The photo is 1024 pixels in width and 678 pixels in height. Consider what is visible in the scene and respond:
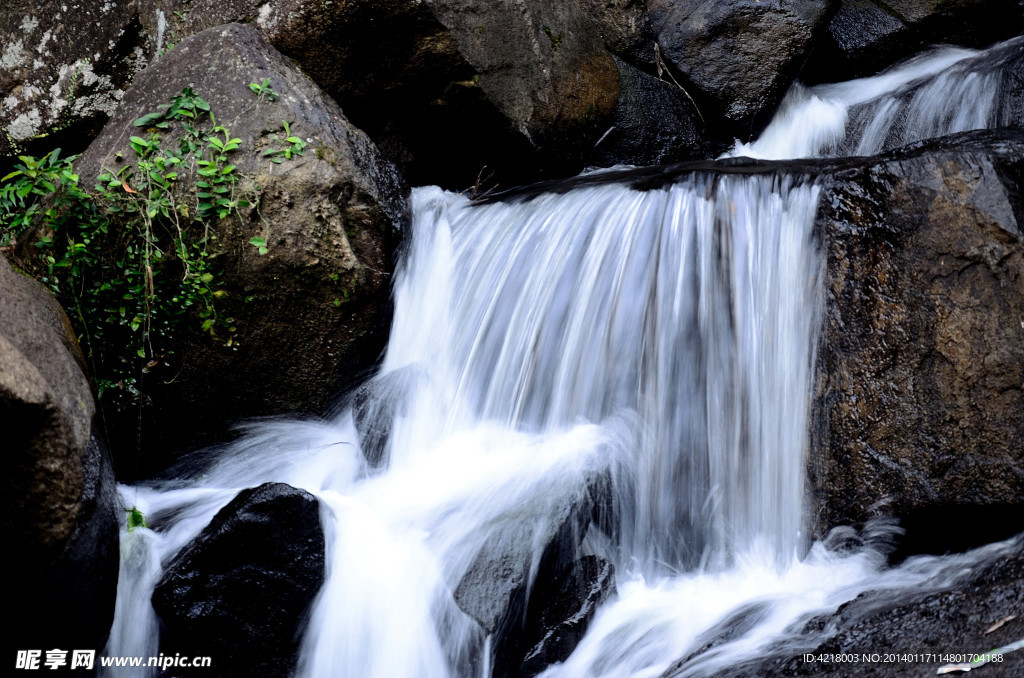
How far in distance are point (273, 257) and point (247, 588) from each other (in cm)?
152

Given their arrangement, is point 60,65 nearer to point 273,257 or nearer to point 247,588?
point 273,257

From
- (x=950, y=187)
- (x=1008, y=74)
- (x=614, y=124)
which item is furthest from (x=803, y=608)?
(x=1008, y=74)

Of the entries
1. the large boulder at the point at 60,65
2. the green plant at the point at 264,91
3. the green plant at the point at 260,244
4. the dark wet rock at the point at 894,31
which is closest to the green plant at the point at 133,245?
the green plant at the point at 260,244

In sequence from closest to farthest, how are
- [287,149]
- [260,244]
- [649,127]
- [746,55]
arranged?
[260,244], [287,149], [649,127], [746,55]

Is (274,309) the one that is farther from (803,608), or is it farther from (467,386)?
(803,608)

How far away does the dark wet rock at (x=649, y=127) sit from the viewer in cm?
572

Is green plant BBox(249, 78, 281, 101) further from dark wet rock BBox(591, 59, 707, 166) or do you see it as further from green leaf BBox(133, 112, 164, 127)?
dark wet rock BBox(591, 59, 707, 166)

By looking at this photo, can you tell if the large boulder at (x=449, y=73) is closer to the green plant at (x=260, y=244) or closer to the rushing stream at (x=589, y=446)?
the rushing stream at (x=589, y=446)

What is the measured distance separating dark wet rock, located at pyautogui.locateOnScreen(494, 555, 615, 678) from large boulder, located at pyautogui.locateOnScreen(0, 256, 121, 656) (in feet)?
4.68

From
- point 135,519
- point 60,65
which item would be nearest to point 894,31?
point 60,65

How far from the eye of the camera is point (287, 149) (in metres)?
3.93

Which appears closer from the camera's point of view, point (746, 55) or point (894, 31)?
point (746, 55)

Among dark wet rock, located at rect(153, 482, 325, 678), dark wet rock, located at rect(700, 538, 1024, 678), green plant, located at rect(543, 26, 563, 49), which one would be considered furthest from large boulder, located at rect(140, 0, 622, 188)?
dark wet rock, located at rect(700, 538, 1024, 678)

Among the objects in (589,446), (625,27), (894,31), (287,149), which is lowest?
(589,446)
